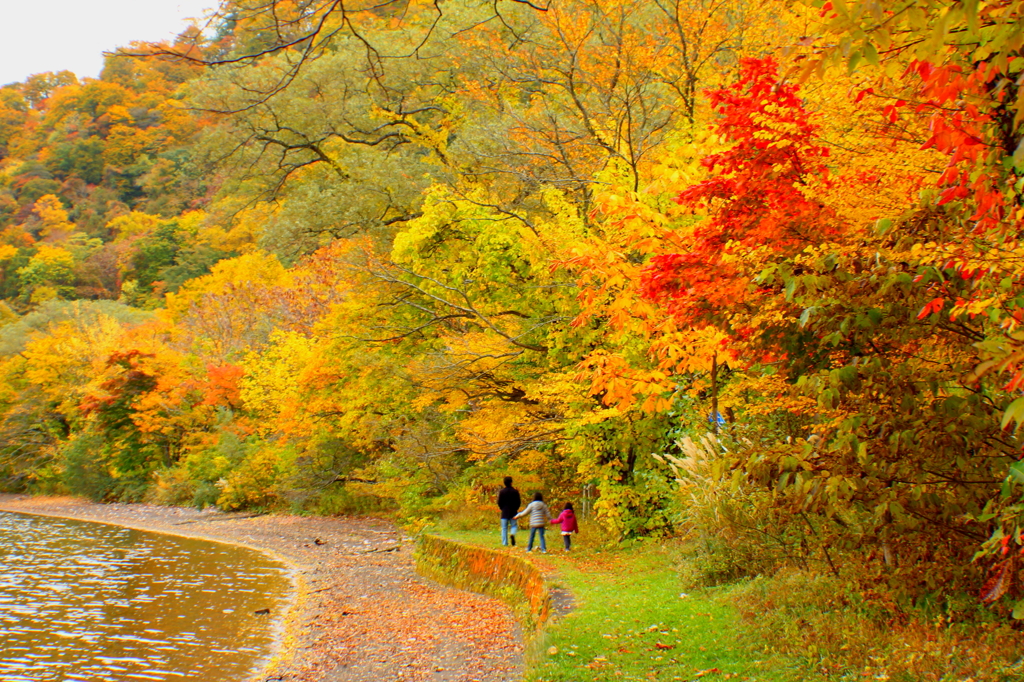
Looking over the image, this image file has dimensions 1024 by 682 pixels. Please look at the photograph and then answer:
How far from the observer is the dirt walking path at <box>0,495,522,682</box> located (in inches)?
418

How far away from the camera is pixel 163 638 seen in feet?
44.9

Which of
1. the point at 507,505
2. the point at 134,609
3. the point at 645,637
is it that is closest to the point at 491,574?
the point at 507,505

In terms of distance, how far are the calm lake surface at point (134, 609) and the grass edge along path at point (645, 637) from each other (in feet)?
16.8

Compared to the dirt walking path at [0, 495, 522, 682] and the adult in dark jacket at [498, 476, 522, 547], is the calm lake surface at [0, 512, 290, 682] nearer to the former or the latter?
the dirt walking path at [0, 495, 522, 682]

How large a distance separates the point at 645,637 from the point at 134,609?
1166cm

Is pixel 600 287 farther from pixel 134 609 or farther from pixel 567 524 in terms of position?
pixel 134 609

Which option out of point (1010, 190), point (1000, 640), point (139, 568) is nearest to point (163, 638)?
point (139, 568)

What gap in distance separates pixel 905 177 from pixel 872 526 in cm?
312

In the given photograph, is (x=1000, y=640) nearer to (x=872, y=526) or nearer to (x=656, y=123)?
(x=872, y=526)

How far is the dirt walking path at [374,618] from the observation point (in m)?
10.6

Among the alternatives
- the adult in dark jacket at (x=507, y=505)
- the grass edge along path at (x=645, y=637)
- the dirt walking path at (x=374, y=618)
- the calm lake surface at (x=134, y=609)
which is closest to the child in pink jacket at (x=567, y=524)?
the adult in dark jacket at (x=507, y=505)

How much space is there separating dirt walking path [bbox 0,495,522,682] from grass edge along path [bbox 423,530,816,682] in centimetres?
96

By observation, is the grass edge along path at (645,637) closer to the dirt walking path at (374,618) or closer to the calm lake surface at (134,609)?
the dirt walking path at (374,618)

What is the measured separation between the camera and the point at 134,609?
15.8 meters
